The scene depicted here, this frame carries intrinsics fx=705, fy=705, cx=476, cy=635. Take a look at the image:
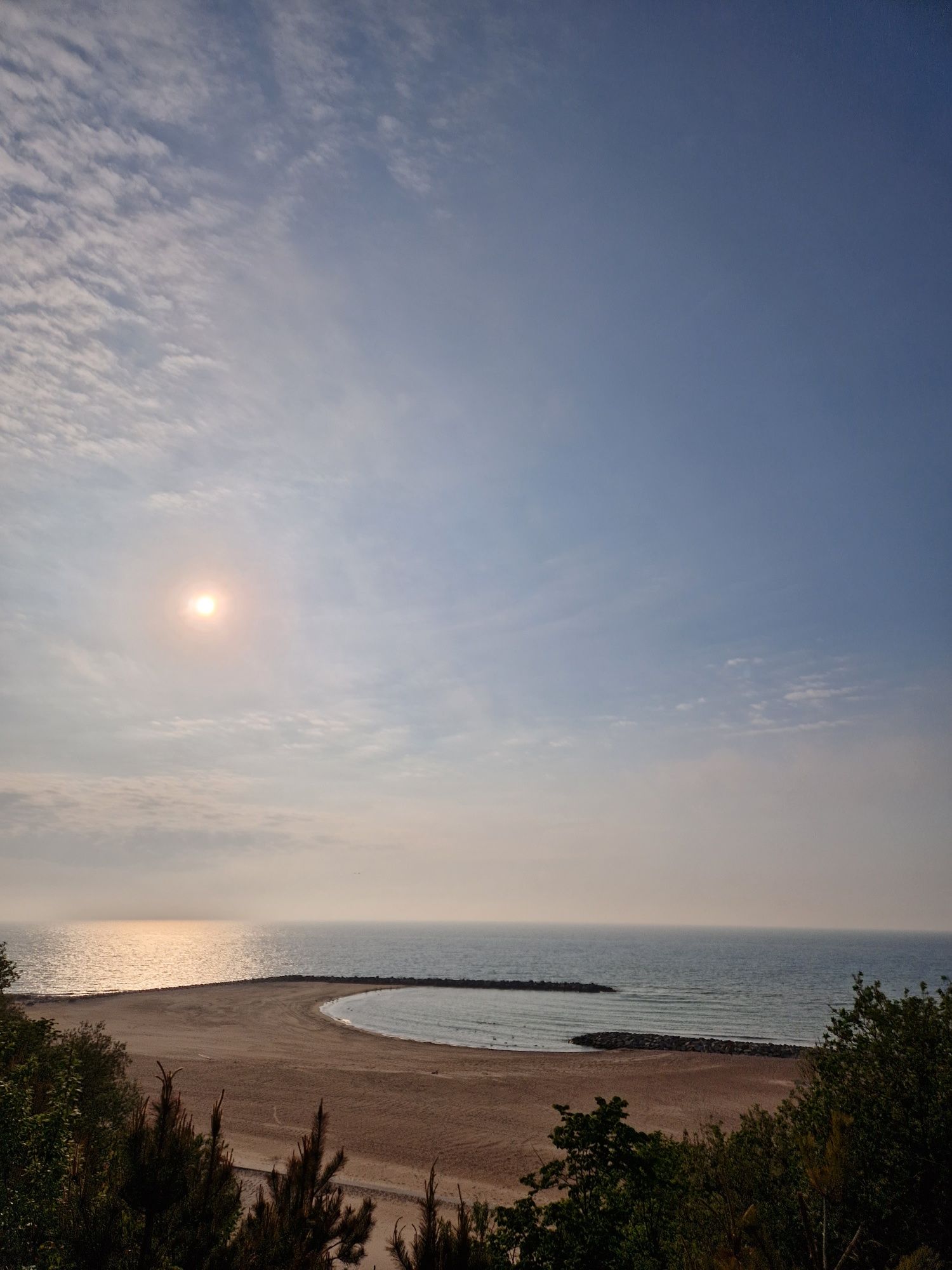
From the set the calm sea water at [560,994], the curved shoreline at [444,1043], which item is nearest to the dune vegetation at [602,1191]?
the calm sea water at [560,994]

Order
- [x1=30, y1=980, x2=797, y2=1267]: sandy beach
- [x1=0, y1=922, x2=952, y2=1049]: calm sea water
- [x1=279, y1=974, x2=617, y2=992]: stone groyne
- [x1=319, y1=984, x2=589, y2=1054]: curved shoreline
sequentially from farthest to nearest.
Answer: [x1=279, y1=974, x2=617, y2=992]: stone groyne < [x1=0, y1=922, x2=952, y2=1049]: calm sea water < [x1=319, y1=984, x2=589, y2=1054]: curved shoreline < [x1=30, y1=980, x2=797, y2=1267]: sandy beach

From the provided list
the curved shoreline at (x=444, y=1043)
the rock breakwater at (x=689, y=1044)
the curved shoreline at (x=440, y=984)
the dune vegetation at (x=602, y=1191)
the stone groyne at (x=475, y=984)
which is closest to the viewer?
the dune vegetation at (x=602, y=1191)

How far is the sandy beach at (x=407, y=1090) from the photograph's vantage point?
3166 cm

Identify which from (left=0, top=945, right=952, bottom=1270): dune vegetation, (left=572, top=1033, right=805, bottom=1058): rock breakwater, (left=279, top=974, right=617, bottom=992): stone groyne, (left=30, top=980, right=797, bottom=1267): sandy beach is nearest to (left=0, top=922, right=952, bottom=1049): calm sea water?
(left=572, top=1033, right=805, bottom=1058): rock breakwater

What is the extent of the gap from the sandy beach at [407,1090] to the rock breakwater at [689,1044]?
3111 millimetres

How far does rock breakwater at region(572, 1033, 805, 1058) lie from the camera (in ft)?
201

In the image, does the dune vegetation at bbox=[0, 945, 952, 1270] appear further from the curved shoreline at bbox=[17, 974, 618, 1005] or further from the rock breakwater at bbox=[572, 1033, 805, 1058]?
the curved shoreline at bbox=[17, 974, 618, 1005]

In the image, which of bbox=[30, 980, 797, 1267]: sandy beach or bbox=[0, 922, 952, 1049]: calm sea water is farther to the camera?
bbox=[0, 922, 952, 1049]: calm sea water

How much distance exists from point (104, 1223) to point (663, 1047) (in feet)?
214

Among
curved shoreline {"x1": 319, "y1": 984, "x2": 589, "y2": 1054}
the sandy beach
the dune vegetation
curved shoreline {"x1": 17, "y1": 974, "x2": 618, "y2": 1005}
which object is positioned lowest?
curved shoreline {"x1": 17, "y1": 974, "x2": 618, "y2": 1005}

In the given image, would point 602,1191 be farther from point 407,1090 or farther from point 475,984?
point 475,984

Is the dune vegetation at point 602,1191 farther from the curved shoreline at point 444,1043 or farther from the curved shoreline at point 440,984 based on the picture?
the curved shoreline at point 440,984

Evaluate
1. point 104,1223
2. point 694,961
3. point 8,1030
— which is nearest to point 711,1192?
point 104,1223

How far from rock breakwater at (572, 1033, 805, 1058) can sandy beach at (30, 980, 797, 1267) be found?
10.2ft
